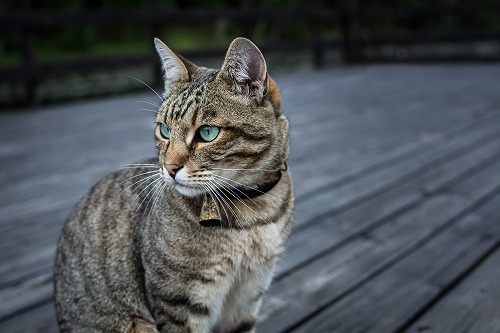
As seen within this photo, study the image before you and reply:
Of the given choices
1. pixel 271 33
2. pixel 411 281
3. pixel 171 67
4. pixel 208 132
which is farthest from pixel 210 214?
pixel 271 33

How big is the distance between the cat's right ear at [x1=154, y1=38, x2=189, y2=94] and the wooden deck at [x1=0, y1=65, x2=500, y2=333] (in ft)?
2.64

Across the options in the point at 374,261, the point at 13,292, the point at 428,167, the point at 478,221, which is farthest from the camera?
the point at 428,167

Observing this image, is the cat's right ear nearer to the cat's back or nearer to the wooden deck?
the cat's back

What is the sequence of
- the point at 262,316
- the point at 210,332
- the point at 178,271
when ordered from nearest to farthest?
the point at 178,271
the point at 210,332
the point at 262,316

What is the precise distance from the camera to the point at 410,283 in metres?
2.01

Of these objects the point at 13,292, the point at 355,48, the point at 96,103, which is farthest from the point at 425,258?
the point at 355,48

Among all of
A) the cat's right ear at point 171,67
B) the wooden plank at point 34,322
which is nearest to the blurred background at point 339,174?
the wooden plank at point 34,322

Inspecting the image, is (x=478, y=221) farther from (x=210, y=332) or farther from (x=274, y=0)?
(x=274, y=0)

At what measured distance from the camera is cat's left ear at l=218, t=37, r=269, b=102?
4.75 feet

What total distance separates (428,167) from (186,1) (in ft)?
54.4

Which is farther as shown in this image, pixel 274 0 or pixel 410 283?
pixel 274 0

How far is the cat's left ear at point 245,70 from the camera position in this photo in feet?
4.75

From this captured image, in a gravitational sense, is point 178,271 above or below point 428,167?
above

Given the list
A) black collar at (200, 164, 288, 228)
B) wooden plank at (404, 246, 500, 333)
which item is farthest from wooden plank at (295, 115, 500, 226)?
black collar at (200, 164, 288, 228)
